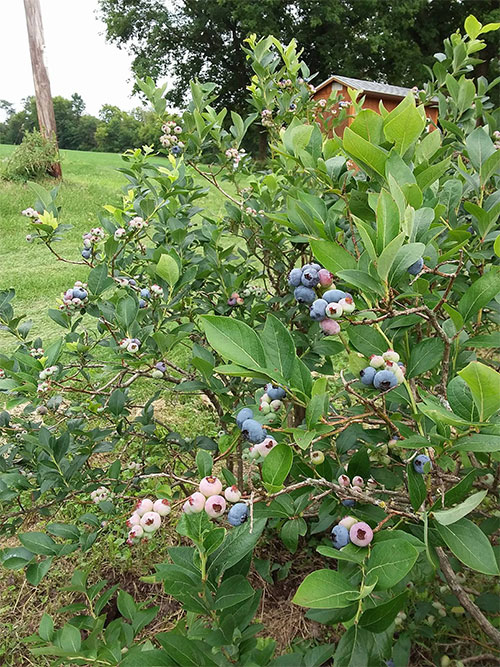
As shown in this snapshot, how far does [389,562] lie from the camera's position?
A: 0.51 meters

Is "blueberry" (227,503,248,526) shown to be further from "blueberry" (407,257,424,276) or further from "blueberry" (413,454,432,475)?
"blueberry" (407,257,424,276)

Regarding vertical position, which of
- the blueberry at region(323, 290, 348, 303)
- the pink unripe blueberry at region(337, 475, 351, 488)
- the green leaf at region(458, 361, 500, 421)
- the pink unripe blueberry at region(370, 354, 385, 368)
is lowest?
the pink unripe blueberry at region(337, 475, 351, 488)

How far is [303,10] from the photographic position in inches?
681

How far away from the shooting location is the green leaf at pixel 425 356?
2.27 feet

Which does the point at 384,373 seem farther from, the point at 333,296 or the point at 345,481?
the point at 345,481

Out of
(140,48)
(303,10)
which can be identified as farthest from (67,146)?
(303,10)

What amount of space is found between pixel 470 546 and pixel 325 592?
16cm

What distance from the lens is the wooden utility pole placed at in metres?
7.63

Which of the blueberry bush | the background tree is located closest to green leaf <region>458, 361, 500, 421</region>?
the blueberry bush

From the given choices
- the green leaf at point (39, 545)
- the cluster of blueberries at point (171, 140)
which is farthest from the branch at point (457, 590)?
the cluster of blueberries at point (171, 140)

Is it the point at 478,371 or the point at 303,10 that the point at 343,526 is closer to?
the point at 478,371

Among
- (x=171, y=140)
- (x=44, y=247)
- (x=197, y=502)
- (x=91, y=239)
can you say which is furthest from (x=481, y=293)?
(x=44, y=247)

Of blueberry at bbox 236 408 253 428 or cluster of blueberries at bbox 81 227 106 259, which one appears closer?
blueberry at bbox 236 408 253 428

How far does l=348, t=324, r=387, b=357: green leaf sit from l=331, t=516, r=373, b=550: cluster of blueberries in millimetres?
217
